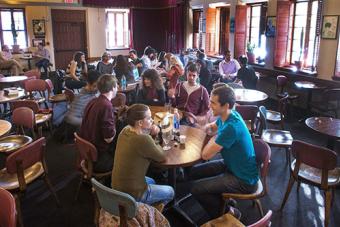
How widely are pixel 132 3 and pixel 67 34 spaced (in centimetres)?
265

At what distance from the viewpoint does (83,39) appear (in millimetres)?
12094

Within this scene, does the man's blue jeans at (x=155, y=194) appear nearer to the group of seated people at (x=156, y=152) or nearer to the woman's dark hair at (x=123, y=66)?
the group of seated people at (x=156, y=152)

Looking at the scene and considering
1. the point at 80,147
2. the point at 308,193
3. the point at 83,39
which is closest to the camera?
the point at 80,147

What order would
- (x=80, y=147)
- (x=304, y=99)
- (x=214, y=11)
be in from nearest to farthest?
(x=80, y=147), (x=304, y=99), (x=214, y=11)

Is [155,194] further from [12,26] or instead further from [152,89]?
[12,26]

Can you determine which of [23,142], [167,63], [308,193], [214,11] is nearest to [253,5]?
[214,11]

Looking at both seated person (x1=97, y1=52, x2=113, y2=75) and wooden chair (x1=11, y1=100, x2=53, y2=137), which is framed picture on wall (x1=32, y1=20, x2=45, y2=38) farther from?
wooden chair (x1=11, y1=100, x2=53, y2=137)

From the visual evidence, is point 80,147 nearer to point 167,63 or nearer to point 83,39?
point 167,63

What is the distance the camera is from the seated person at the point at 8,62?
10.2 m

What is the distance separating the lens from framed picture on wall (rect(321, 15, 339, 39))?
19.9 feet

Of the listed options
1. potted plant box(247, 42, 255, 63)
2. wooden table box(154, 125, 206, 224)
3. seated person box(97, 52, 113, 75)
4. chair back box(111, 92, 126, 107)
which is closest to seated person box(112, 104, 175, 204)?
wooden table box(154, 125, 206, 224)

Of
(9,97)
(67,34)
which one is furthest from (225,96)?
(67,34)

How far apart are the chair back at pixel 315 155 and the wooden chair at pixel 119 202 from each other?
161 centimetres

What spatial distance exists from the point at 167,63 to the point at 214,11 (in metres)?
3.10
